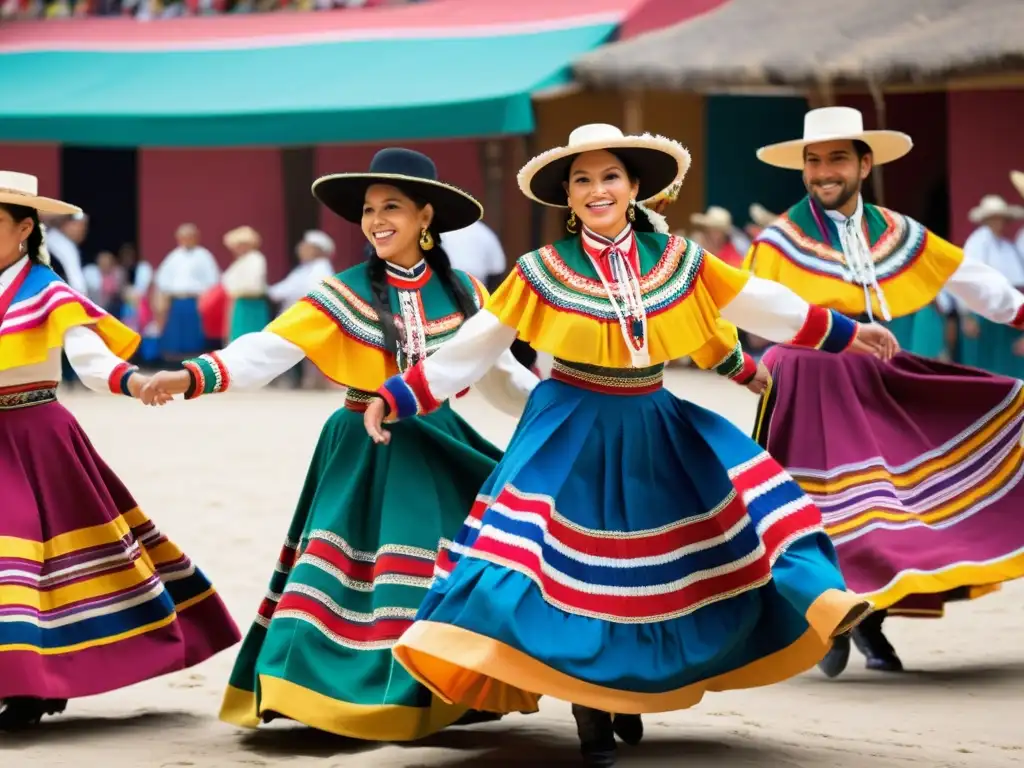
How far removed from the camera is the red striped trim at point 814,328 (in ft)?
17.6

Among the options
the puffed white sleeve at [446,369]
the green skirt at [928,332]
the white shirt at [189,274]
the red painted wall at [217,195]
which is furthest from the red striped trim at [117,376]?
the red painted wall at [217,195]

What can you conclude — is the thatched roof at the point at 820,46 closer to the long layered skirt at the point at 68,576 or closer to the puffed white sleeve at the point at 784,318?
the puffed white sleeve at the point at 784,318

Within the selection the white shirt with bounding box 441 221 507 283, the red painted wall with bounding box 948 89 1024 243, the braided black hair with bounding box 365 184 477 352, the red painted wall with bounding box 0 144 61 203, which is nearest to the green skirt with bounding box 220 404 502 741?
the braided black hair with bounding box 365 184 477 352

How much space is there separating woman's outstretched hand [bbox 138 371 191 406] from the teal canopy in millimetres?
13365

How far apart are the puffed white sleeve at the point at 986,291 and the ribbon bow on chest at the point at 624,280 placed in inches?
74.1

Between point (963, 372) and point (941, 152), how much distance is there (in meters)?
13.8

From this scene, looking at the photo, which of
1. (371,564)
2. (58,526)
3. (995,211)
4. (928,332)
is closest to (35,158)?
(928,332)

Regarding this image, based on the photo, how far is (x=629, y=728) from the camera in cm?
536

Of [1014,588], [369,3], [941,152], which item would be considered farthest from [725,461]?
[369,3]

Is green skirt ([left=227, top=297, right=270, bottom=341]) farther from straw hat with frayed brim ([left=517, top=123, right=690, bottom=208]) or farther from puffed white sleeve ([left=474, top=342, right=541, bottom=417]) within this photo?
straw hat with frayed brim ([left=517, top=123, right=690, bottom=208])

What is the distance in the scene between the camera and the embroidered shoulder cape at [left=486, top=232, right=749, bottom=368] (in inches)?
200

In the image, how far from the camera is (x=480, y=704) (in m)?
4.81

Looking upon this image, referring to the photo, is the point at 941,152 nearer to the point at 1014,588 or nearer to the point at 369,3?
the point at 369,3

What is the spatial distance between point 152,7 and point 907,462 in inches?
689
